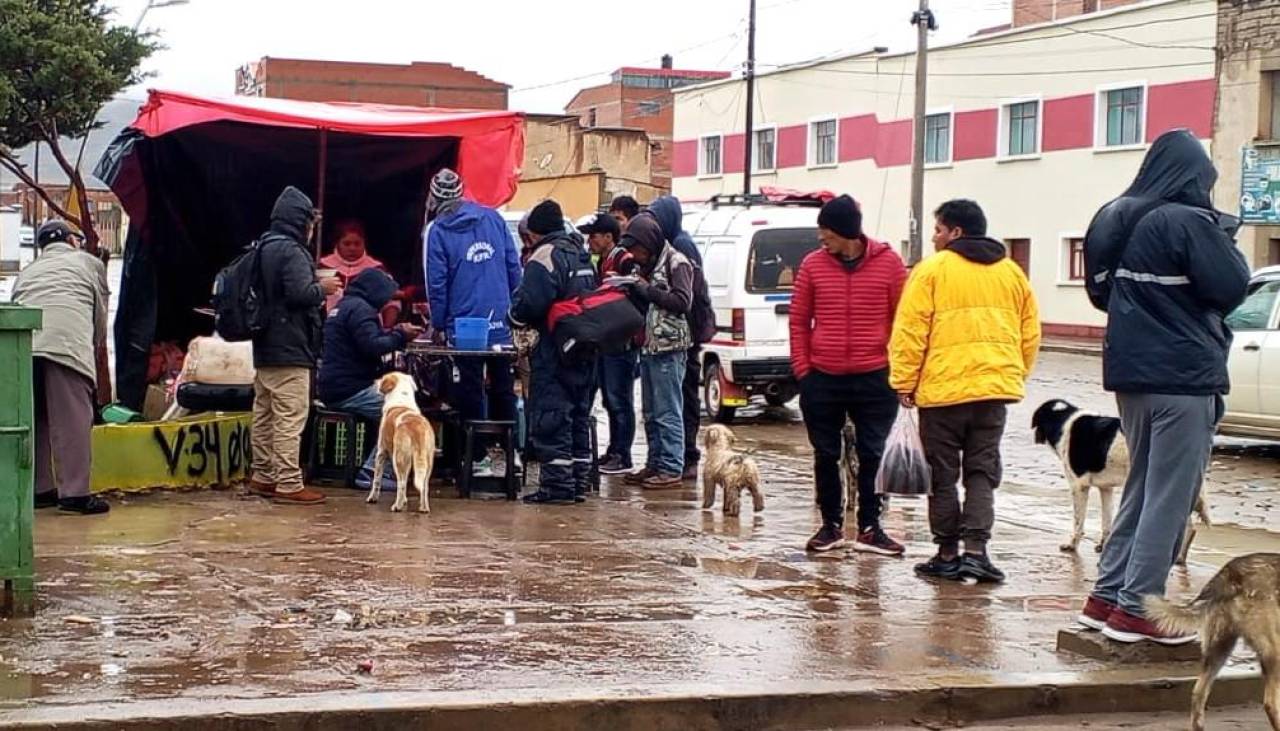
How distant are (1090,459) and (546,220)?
3.83 metres

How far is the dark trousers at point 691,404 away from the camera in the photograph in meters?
12.4

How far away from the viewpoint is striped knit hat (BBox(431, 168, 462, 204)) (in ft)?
37.0

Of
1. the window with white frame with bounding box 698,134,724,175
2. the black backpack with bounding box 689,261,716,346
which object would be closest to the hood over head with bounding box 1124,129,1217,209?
the black backpack with bounding box 689,261,716,346

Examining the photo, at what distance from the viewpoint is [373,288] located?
10898mm

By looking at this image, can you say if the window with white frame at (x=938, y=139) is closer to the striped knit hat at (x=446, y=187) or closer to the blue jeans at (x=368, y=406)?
the striped knit hat at (x=446, y=187)

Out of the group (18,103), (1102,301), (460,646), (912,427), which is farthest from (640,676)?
(18,103)

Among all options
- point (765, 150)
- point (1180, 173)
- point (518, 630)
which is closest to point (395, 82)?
point (765, 150)

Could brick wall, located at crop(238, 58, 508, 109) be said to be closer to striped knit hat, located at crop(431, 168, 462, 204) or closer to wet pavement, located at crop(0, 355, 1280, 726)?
striped knit hat, located at crop(431, 168, 462, 204)

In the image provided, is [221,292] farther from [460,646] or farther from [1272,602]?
[1272,602]

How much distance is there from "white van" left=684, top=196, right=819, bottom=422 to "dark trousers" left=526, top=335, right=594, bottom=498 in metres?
6.52

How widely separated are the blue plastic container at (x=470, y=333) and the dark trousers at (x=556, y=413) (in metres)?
0.48

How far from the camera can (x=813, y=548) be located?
920 centimetres

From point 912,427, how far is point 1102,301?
2.34 meters

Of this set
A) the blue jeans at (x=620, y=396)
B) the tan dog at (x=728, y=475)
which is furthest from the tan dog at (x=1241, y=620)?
the blue jeans at (x=620, y=396)
